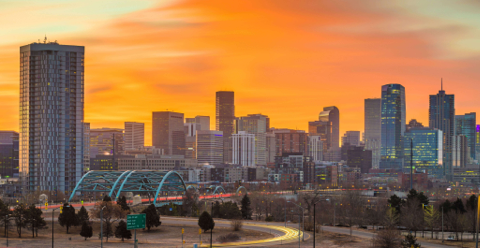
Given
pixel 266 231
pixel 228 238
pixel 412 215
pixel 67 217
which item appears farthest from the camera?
pixel 412 215

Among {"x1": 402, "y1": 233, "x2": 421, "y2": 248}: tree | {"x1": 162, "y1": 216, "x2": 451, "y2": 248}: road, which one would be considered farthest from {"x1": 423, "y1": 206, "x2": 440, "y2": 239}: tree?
{"x1": 402, "y1": 233, "x2": 421, "y2": 248}: tree

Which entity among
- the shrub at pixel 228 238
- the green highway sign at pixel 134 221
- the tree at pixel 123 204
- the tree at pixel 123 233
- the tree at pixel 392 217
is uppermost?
the green highway sign at pixel 134 221

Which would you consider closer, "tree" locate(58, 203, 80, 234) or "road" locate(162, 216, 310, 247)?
"road" locate(162, 216, 310, 247)

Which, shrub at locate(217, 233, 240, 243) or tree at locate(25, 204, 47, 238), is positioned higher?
tree at locate(25, 204, 47, 238)

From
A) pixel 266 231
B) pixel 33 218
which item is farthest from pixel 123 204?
pixel 266 231

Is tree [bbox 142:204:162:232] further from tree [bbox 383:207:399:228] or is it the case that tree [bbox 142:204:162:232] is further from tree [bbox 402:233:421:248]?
tree [bbox 383:207:399:228]

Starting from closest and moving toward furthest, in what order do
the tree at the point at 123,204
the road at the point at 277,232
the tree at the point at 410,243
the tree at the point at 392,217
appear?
the tree at the point at 410,243, the road at the point at 277,232, the tree at the point at 123,204, the tree at the point at 392,217

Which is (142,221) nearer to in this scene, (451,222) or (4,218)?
(4,218)

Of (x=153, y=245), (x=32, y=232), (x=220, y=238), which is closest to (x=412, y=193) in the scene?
(x=220, y=238)

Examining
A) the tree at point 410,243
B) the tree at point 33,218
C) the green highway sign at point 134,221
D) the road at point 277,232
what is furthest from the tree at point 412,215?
the tree at point 33,218

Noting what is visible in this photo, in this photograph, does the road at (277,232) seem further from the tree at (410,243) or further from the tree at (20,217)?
the tree at (20,217)

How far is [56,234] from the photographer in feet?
352

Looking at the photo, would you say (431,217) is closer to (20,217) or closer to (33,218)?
(33,218)

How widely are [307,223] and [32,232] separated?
53799 mm
